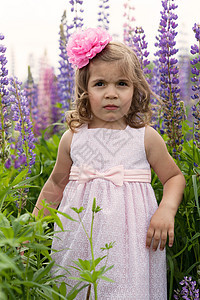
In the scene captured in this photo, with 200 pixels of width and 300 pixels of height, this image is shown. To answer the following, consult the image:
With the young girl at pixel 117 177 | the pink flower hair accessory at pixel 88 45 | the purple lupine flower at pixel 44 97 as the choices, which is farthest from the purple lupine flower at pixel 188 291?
the purple lupine flower at pixel 44 97

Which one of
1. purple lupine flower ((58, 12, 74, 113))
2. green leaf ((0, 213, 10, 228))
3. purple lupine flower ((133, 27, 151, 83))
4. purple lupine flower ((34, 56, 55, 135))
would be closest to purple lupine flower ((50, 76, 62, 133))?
purple lupine flower ((34, 56, 55, 135))

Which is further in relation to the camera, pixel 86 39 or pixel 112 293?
pixel 86 39

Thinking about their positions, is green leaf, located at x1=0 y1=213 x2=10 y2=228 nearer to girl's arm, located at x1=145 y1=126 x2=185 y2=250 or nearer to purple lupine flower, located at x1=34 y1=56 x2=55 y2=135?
girl's arm, located at x1=145 y1=126 x2=185 y2=250

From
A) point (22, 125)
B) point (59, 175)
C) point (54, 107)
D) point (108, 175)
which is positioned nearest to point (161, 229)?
point (108, 175)

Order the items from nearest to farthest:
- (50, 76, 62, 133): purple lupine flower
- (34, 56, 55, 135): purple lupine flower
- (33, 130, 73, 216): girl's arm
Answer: (33, 130, 73, 216): girl's arm, (34, 56, 55, 135): purple lupine flower, (50, 76, 62, 133): purple lupine flower

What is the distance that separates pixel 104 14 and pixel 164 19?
4.82 ft

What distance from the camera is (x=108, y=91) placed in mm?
2043

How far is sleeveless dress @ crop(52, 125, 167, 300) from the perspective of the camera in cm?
194

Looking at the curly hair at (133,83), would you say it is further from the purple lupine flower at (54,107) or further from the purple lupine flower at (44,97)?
the purple lupine flower at (54,107)

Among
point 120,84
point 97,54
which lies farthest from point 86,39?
point 120,84

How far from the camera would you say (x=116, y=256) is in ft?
6.35

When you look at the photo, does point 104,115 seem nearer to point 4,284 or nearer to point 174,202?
point 174,202

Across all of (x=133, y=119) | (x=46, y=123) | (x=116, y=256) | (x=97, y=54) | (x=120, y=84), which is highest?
(x=97, y=54)

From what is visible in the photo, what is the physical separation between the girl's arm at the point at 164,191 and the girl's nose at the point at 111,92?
27 centimetres
